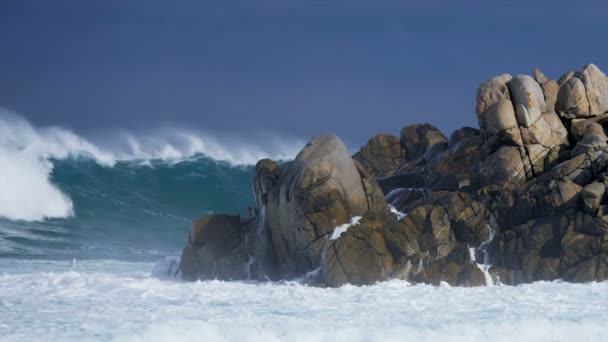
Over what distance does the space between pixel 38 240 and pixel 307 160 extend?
37.9 feet

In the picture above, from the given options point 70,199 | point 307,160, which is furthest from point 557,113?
point 70,199

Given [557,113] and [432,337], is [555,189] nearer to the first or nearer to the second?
[557,113]

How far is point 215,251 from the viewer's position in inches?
733

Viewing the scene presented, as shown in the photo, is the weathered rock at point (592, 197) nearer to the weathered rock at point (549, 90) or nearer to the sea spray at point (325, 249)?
the weathered rock at point (549, 90)

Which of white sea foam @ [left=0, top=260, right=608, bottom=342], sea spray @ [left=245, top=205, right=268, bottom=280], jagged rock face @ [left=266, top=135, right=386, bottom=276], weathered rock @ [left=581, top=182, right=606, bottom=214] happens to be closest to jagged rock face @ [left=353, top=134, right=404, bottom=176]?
jagged rock face @ [left=266, top=135, right=386, bottom=276]

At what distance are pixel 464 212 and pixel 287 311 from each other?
4.66 meters

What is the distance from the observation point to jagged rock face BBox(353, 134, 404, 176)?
2286cm

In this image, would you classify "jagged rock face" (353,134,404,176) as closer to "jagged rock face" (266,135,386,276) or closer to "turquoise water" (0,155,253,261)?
"jagged rock face" (266,135,386,276)

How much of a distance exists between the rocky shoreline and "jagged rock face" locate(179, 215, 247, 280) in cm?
2

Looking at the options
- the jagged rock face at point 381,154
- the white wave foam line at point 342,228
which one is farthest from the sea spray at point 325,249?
the jagged rock face at point 381,154

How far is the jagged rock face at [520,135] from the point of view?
1842cm

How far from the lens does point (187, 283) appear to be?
17641 millimetres

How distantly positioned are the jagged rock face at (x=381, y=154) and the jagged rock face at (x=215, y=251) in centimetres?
503

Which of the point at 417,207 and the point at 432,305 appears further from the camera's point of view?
the point at 417,207
